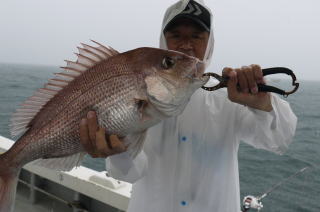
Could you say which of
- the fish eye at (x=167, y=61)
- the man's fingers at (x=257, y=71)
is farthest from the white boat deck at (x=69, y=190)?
the man's fingers at (x=257, y=71)

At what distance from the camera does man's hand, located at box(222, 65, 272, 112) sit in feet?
5.20

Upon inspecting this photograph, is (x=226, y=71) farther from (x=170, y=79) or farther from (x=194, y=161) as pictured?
(x=194, y=161)

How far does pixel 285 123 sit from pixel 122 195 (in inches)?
88.3

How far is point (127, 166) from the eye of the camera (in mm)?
1885

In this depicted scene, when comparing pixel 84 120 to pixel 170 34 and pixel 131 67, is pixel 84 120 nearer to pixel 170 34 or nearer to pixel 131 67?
pixel 131 67

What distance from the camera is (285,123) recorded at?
5.96ft

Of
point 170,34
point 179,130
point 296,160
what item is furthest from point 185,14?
point 296,160

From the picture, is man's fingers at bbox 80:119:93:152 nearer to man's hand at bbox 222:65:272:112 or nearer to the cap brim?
man's hand at bbox 222:65:272:112

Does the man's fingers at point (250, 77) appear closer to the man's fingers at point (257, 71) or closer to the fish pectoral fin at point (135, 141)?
the man's fingers at point (257, 71)

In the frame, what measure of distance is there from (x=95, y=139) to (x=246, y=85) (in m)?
0.83

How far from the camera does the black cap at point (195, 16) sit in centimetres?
201

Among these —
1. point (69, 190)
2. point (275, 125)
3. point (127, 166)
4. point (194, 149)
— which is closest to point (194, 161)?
point (194, 149)

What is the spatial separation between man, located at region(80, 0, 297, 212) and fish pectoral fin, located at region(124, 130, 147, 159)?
5.3 inches

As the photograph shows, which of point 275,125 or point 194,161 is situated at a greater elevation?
point 275,125
